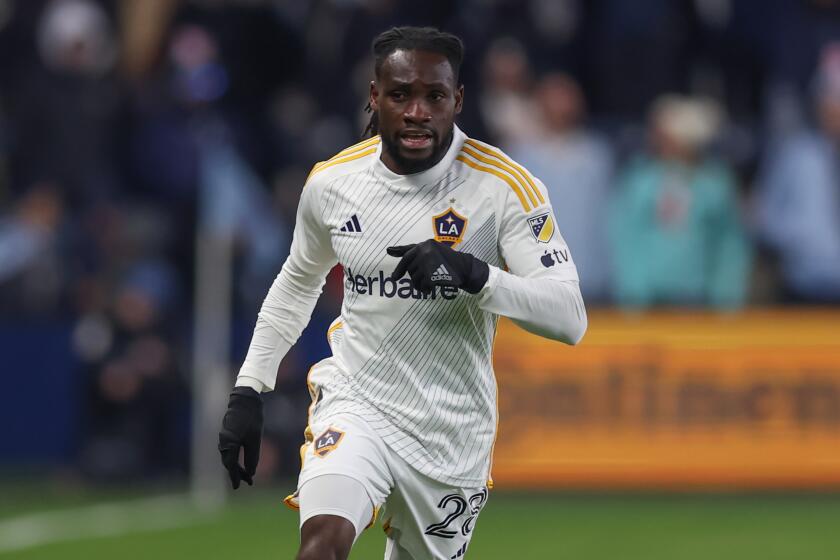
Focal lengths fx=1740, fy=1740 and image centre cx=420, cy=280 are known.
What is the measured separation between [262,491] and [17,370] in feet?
6.50

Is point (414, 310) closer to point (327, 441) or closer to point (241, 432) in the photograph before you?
point (327, 441)

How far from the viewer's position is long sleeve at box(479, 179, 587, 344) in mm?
5312

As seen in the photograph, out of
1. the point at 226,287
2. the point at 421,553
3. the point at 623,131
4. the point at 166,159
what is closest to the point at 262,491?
the point at 226,287

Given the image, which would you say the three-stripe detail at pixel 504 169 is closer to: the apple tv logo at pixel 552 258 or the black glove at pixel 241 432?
the apple tv logo at pixel 552 258

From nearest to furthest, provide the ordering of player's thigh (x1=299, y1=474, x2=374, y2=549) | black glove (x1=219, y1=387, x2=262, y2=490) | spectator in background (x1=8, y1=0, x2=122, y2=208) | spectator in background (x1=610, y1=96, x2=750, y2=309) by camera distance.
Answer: player's thigh (x1=299, y1=474, x2=374, y2=549) < black glove (x1=219, y1=387, x2=262, y2=490) < spectator in background (x1=610, y1=96, x2=750, y2=309) < spectator in background (x1=8, y1=0, x2=122, y2=208)

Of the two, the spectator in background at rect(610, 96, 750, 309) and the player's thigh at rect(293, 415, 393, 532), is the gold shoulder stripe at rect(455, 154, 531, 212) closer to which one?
the player's thigh at rect(293, 415, 393, 532)

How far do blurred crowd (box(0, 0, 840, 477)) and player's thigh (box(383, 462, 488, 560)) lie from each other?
232 inches

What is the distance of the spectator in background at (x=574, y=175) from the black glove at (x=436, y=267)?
21.2 feet

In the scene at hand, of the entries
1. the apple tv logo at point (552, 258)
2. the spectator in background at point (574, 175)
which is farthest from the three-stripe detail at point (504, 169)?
the spectator in background at point (574, 175)

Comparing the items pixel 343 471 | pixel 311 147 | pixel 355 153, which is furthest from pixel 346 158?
pixel 311 147

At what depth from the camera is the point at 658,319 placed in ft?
38.8

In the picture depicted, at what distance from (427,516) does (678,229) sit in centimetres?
631

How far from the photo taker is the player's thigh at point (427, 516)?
5656 millimetres

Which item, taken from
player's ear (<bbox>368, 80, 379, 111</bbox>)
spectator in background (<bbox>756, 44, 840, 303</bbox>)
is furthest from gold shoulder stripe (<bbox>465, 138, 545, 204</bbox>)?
spectator in background (<bbox>756, 44, 840, 303</bbox>)
